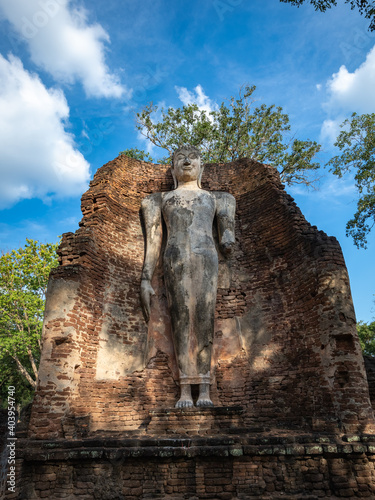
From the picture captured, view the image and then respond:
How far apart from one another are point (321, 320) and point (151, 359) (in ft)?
11.7

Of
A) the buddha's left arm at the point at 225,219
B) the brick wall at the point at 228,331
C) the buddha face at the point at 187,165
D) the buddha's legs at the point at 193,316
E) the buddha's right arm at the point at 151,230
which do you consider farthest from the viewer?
the buddha face at the point at 187,165

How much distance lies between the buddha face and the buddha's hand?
288cm

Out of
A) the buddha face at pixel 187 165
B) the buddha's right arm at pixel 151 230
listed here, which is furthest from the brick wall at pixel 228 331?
the buddha face at pixel 187 165

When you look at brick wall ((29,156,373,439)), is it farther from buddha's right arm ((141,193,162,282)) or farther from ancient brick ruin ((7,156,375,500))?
buddha's right arm ((141,193,162,282))

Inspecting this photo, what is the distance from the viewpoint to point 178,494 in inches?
203

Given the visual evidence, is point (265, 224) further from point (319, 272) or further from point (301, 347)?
point (301, 347)

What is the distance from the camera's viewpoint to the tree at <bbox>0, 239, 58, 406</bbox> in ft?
59.2

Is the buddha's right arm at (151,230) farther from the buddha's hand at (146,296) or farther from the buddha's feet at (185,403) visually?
the buddha's feet at (185,403)

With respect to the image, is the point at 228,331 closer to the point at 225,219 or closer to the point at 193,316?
the point at 193,316

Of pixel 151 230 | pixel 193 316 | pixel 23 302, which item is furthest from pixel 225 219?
pixel 23 302

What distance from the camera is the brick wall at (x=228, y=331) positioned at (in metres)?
6.64

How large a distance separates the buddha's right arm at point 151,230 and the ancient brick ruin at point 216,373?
14.0 inches

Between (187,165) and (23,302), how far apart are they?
12798 mm

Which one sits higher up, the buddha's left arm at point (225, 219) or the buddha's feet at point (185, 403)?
the buddha's left arm at point (225, 219)
